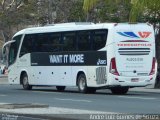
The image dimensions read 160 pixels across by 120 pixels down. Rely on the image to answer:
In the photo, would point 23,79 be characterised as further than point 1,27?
No

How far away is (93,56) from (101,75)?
3.41 ft

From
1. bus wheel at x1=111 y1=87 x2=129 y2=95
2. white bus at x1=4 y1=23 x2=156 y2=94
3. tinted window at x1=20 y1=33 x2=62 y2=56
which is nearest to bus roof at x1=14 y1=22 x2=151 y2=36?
white bus at x1=4 y1=23 x2=156 y2=94

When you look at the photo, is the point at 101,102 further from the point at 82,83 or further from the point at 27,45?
the point at 27,45

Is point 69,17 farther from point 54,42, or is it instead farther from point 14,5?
point 54,42

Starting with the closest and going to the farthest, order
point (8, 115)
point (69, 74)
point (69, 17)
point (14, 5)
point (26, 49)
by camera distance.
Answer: point (8, 115) → point (69, 74) → point (26, 49) → point (69, 17) → point (14, 5)

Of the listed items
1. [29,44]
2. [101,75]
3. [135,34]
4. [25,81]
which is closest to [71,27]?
[101,75]

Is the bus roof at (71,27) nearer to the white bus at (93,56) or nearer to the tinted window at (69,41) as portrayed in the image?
the white bus at (93,56)

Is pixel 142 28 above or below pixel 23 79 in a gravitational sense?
above

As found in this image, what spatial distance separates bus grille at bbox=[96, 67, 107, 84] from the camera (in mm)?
30375

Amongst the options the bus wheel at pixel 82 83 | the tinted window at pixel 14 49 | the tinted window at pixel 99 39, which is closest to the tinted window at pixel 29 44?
the tinted window at pixel 14 49

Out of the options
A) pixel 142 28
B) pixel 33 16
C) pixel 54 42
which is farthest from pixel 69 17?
pixel 142 28

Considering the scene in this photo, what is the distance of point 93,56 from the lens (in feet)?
101

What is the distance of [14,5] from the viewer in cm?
5931

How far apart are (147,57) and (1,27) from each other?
34002 millimetres
